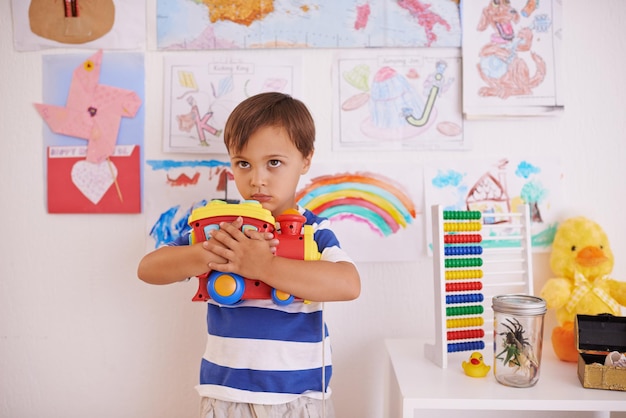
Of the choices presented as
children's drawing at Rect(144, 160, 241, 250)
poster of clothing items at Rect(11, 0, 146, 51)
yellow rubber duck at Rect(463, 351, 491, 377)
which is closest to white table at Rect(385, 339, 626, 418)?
yellow rubber duck at Rect(463, 351, 491, 377)

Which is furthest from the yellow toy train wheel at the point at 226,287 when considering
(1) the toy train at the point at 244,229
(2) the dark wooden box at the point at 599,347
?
(2) the dark wooden box at the point at 599,347

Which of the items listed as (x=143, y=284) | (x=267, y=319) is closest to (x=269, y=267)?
(x=267, y=319)

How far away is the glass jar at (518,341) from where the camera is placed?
0.96 meters

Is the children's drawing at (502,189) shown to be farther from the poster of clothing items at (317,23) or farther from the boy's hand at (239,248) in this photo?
the boy's hand at (239,248)

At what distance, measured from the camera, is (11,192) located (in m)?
1.33

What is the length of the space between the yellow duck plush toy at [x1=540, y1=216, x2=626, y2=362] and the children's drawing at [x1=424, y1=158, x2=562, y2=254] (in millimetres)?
62

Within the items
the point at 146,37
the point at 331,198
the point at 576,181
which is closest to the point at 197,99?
the point at 146,37

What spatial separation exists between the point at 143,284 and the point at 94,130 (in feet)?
1.36

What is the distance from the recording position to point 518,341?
0.97 m

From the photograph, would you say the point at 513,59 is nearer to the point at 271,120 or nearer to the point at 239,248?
the point at 271,120

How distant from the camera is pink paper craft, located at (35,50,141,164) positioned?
1305 millimetres

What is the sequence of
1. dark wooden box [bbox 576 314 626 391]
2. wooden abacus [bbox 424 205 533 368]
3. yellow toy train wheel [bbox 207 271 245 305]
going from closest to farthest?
yellow toy train wheel [bbox 207 271 245 305] < dark wooden box [bbox 576 314 626 391] < wooden abacus [bbox 424 205 533 368]

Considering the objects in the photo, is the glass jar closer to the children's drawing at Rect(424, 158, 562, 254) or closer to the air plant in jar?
the air plant in jar

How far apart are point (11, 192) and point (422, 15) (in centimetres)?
115
